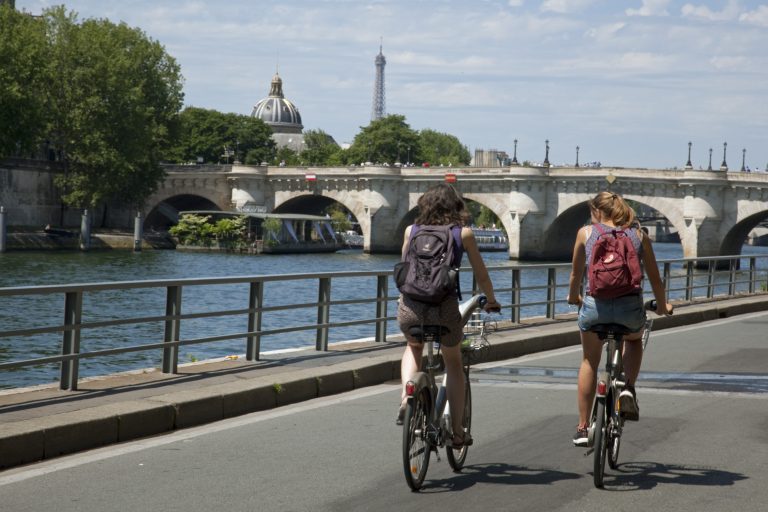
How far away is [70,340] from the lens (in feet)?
28.3

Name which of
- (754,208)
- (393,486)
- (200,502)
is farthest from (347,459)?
(754,208)

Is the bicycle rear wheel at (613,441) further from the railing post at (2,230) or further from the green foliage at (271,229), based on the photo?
the green foliage at (271,229)

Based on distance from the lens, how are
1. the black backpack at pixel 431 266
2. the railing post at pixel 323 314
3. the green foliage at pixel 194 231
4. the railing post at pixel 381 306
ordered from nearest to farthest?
1. the black backpack at pixel 431 266
2. the railing post at pixel 323 314
3. the railing post at pixel 381 306
4. the green foliage at pixel 194 231

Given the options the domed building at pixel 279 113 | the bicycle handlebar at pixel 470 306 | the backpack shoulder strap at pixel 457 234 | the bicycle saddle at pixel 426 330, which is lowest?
the bicycle saddle at pixel 426 330

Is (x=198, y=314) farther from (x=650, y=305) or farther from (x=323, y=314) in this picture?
(x=650, y=305)

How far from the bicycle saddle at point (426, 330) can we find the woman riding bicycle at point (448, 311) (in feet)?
0.06

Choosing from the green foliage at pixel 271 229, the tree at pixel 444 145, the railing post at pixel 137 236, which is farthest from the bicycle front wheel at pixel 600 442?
the tree at pixel 444 145

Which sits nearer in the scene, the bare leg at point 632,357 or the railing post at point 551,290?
the bare leg at point 632,357

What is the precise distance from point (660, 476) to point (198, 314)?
4.38 m

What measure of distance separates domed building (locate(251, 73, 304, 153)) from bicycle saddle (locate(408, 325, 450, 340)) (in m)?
175

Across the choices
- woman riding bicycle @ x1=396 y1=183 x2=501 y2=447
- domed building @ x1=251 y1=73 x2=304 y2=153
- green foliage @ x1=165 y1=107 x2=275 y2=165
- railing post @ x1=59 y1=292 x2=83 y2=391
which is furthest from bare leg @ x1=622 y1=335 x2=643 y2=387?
domed building @ x1=251 y1=73 x2=304 y2=153

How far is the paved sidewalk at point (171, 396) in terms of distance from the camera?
7.15 metres

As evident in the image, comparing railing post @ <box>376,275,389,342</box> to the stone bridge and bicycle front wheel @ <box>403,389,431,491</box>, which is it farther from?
the stone bridge

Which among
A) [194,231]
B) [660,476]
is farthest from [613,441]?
[194,231]
